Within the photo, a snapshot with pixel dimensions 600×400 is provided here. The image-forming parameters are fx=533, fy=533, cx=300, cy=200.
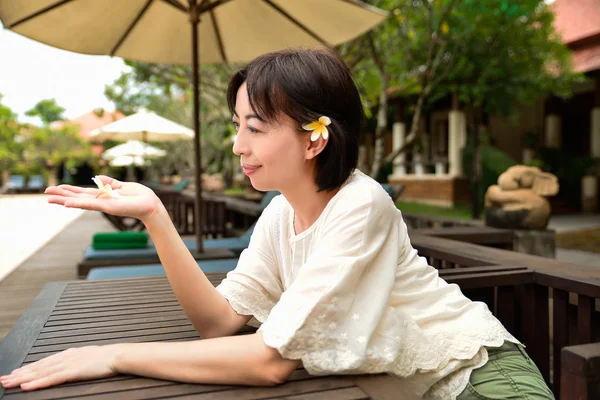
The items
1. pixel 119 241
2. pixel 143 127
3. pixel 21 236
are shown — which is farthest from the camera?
pixel 21 236

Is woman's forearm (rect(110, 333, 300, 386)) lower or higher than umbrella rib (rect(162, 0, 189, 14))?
lower

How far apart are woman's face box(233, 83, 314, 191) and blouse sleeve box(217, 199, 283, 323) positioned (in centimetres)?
29

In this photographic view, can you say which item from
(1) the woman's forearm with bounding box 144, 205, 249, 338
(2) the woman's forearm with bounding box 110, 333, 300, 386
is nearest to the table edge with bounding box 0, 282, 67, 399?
(2) the woman's forearm with bounding box 110, 333, 300, 386

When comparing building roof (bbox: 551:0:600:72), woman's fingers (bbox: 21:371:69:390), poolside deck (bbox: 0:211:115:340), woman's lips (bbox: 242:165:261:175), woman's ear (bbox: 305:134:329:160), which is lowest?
poolside deck (bbox: 0:211:115:340)

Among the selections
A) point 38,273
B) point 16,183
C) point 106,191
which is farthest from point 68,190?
point 16,183

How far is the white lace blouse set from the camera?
109 cm

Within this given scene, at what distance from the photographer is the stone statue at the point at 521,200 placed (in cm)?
578

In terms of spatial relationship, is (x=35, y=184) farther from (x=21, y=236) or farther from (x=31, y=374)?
(x=31, y=374)

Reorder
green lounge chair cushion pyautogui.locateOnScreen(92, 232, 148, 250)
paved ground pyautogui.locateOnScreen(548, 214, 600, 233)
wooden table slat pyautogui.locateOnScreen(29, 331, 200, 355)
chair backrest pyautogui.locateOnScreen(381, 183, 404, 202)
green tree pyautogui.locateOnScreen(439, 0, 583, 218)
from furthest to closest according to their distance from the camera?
paved ground pyautogui.locateOnScreen(548, 214, 600, 233)
green tree pyautogui.locateOnScreen(439, 0, 583, 218)
green lounge chair cushion pyautogui.locateOnScreen(92, 232, 148, 250)
chair backrest pyautogui.locateOnScreen(381, 183, 404, 202)
wooden table slat pyautogui.locateOnScreen(29, 331, 200, 355)

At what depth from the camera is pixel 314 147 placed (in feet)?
4.05

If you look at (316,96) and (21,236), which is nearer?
(316,96)

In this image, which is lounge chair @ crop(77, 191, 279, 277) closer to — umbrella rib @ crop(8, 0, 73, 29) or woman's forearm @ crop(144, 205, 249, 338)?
umbrella rib @ crop(8, 0, 73, 29)

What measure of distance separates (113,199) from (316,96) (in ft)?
1.68

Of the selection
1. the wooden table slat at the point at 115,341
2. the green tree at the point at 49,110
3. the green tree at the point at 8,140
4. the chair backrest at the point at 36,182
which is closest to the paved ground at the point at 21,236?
the wooden table slat at the point at 115,341
